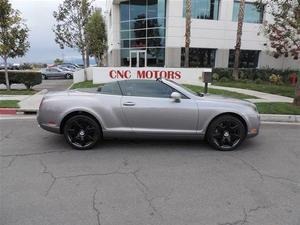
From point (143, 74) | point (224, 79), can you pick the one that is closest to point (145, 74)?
point (143, 74)

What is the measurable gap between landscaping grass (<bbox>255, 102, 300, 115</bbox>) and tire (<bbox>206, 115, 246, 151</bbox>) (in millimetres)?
3964

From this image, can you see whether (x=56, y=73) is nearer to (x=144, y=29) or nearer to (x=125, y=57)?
(x=125, y=57)

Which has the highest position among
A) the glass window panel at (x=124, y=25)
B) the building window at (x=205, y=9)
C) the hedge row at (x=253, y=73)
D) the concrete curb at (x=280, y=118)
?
the building window at (x=205, y=9)

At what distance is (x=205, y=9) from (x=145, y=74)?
11375 mm

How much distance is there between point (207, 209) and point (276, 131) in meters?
4.68

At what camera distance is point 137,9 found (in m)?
25.2

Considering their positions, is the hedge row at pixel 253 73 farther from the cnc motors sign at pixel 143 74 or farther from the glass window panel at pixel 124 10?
the glass window panel at pixel 124 10

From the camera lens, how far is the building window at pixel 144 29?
23.6m

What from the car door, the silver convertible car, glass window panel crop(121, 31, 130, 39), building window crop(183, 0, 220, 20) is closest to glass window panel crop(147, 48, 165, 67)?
glass window panel crop(121, 31, 130, 39)

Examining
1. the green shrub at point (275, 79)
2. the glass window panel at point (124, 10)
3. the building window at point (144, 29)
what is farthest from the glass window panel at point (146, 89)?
the glass window panel at point (124, 10)

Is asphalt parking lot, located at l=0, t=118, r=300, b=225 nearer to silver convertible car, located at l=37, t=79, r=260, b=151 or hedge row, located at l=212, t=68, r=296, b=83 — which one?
silver convertible car, located at l=37, t=79, r=260, b=151

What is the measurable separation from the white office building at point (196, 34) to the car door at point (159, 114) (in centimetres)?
1828

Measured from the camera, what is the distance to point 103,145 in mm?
5641

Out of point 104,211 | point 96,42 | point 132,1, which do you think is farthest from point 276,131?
point 96,42
